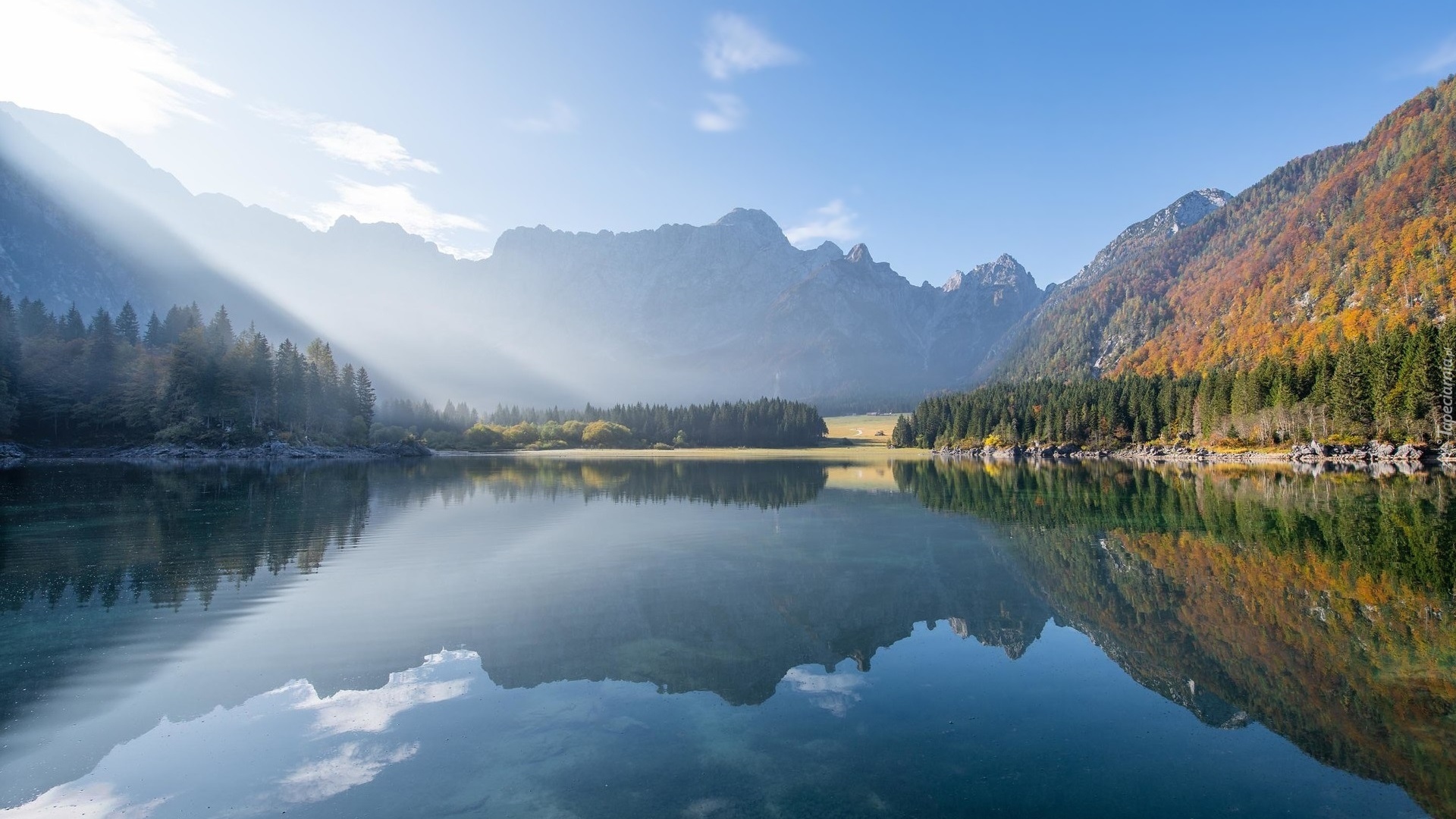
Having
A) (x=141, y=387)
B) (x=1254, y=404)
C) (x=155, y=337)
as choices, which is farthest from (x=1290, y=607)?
(x=155, y=337)

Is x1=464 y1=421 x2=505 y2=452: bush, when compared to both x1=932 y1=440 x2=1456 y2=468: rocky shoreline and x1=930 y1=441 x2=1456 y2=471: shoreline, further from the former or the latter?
x1=930 y1=441 x2=1456 y2=471: shoreline

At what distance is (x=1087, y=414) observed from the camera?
13400cm

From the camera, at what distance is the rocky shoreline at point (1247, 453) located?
2857 inches

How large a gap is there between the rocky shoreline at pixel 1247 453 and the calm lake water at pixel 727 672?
2207 inches

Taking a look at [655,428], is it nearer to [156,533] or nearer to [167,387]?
[167,387]

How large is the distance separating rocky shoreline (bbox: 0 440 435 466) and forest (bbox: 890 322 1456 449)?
141m

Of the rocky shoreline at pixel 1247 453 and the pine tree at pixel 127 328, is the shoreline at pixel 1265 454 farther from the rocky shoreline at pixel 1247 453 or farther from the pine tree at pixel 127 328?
the pine tree at pixel 127 328

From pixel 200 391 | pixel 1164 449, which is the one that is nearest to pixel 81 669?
pixel 200 391

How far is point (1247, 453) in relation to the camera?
95.1 meters

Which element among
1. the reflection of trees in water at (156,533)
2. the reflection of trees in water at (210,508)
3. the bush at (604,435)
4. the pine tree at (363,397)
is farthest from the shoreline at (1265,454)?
the pine tree at (363,397)

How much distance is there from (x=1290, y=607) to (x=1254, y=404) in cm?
10190

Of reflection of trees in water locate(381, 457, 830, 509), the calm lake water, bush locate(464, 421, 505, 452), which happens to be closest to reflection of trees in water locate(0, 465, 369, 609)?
the calm lake water

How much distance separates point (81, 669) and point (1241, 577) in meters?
33.9

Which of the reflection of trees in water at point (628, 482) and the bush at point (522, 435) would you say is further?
the bush at point (522, 435)
